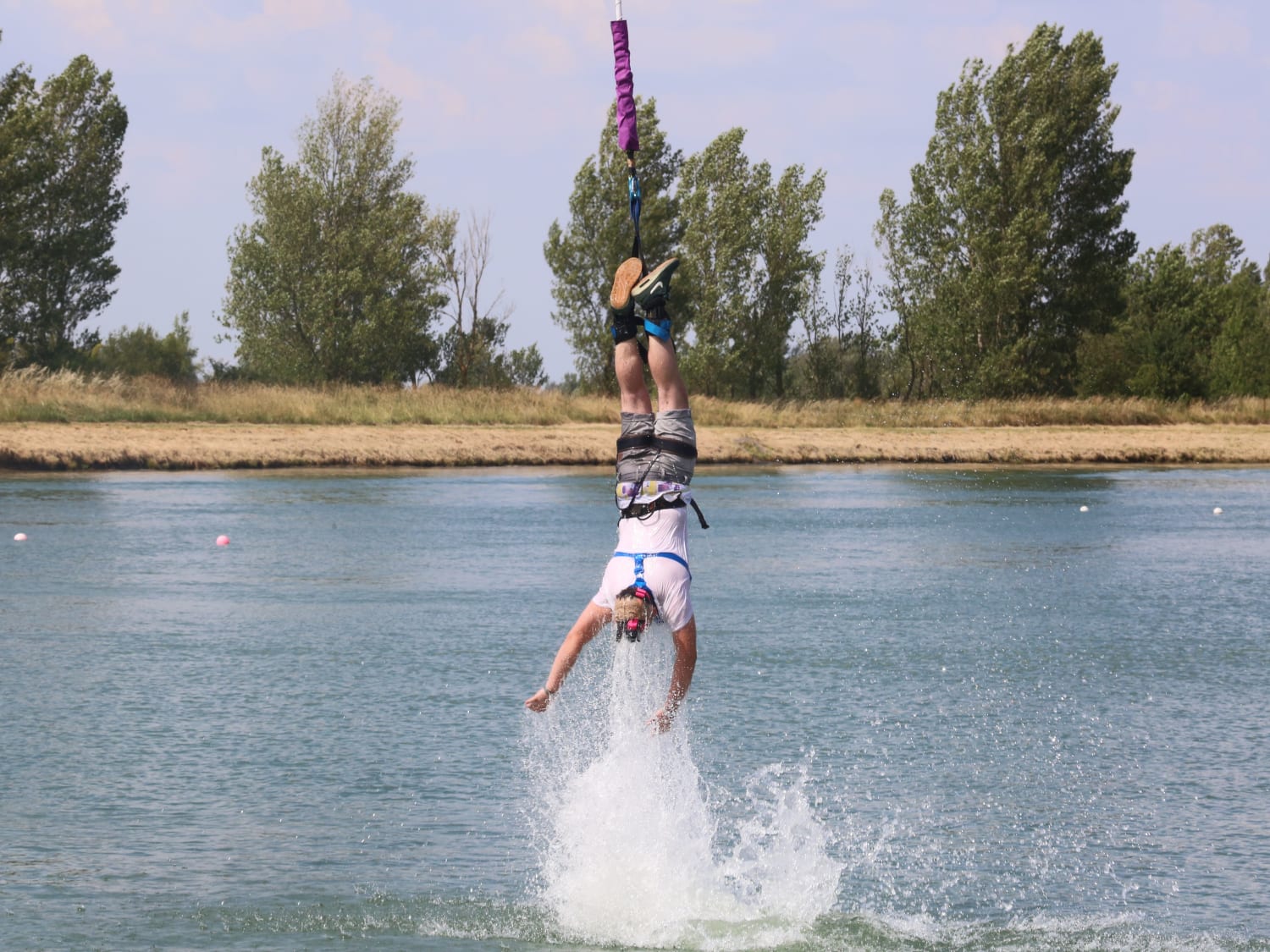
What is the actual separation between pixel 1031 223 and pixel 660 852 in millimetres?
56964

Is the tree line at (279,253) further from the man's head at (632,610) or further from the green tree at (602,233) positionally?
the man's head at (632,610)

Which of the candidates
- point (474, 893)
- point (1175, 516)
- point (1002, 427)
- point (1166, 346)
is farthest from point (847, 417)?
point (474, 893)

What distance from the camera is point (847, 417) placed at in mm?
59312

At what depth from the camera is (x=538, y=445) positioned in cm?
4806

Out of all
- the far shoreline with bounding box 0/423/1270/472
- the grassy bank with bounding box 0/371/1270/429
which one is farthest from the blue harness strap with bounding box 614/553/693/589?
the grassy bank with bounding box 0/371/1270/429

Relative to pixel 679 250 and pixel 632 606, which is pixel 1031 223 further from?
pixel 632 606

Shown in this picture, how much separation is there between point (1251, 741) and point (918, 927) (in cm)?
461

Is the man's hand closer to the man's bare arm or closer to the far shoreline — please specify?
the man's bare arm

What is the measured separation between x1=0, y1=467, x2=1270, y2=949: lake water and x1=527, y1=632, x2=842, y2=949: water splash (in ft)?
0.08

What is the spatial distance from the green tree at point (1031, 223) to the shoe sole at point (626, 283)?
56617mm

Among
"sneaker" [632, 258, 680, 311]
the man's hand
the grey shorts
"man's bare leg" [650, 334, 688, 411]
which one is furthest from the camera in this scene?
the man's hand

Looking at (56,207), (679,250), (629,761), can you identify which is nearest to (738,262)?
(679,250)

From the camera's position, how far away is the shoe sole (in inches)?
337

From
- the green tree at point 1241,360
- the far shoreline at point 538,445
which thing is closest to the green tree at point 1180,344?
the green tree at point 1241,360
